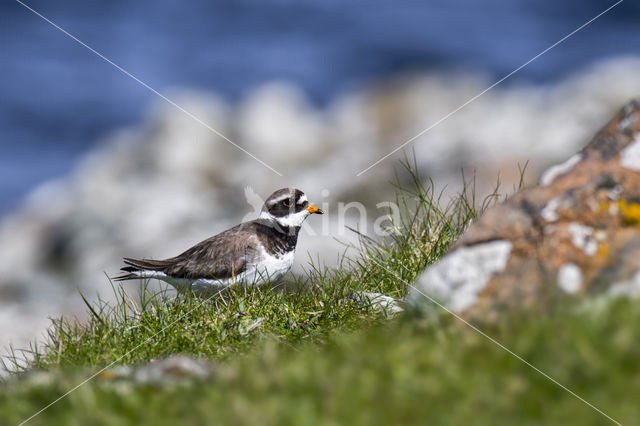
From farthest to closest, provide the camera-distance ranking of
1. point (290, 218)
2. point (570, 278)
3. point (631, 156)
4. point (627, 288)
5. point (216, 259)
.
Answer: point (290, 218) → point (216, 259) → point (631, 156) → point (570, 278) → point (627, 288)

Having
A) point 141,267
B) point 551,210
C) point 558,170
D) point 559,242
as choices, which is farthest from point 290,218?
point 559,242

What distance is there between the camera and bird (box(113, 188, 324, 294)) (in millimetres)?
9211

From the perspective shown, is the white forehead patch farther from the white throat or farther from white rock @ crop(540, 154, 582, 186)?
white rock @ crop(540, 154, 582, 186)

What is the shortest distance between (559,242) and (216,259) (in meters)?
5.48

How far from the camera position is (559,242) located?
5.20m

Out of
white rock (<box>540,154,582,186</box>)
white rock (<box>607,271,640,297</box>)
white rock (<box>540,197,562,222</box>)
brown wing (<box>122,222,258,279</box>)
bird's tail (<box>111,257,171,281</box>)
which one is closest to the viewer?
white rock (<box>607,271,640,297</box>)

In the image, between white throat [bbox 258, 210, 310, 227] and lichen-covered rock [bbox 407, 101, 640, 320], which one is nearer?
lichen-covered rock [bbox 407, 101, 640, 320]

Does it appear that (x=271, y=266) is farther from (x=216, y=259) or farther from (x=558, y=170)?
(x=558, y=170)

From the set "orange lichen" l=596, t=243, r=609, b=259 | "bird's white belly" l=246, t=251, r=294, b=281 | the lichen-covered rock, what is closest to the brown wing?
"bird's white belly" l=246, t=251, r=294, b=281

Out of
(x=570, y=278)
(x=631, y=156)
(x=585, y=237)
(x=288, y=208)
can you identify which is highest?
(x=288, y=208)

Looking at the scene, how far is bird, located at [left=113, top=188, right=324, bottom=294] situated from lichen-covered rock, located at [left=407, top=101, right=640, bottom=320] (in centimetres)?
359

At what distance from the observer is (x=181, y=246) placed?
17.1 metres

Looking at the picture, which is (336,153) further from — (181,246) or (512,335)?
(512,335)

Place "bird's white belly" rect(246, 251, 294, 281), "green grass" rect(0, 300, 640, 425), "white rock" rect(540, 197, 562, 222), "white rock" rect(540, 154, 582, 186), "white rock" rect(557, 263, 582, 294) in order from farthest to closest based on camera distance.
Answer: "bird's white belly" rect(246, 251, 294, 281) → "white rock" rect(540, 154, 582, 186) → "white rock" rect(540, 197, 562, 222) → "white rock" rect(557, 263, 582, 294) → "green grass" rect(0, 300, 640, 425)
